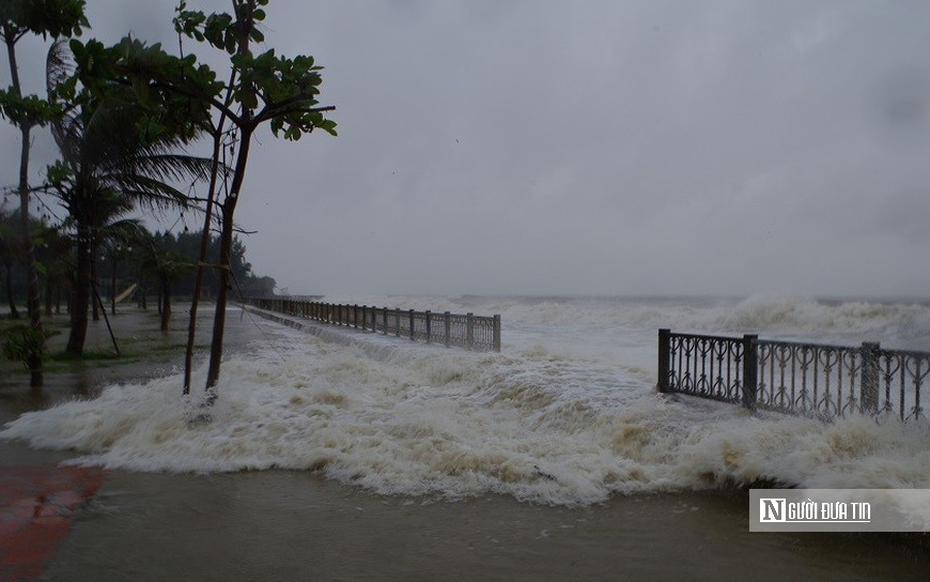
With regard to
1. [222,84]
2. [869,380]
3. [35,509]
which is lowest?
[35,509]

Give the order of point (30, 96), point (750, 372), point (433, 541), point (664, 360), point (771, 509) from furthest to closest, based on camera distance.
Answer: point (30, 96), point (664, 360), point (750, 372), point (771, 509), point (433, 541)

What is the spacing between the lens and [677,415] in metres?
6.99

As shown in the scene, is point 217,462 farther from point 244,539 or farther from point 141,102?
point 141,102

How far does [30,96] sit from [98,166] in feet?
9.60

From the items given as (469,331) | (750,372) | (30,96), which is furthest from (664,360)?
(30,96)

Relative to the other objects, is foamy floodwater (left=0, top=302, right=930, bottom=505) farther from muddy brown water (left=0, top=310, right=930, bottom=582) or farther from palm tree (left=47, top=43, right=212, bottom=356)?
palm tree (left=47, top=43, right=212, bottom=356)

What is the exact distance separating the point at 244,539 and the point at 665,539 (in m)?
2.82

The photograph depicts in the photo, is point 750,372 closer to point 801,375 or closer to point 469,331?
point 801,375

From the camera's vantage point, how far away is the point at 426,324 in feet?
56.0

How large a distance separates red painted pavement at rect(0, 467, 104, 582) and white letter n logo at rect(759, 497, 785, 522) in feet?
15.6

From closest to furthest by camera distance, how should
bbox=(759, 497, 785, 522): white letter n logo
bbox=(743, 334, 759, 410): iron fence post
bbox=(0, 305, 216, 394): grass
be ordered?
bbox=(759, 497, 785, 522): white letter n logo → bbox=(743, 334, 759, 410): iron fence post → bbox=(0, 305, 216, 394): grass

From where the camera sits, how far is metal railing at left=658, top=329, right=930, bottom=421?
5551 millimetres

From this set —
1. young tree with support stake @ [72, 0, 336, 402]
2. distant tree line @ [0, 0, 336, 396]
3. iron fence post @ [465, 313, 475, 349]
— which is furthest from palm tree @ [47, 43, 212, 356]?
iron fence post @ [465, 313, 475, 349]

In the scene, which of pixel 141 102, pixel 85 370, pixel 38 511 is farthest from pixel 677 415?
pixel 85 370
